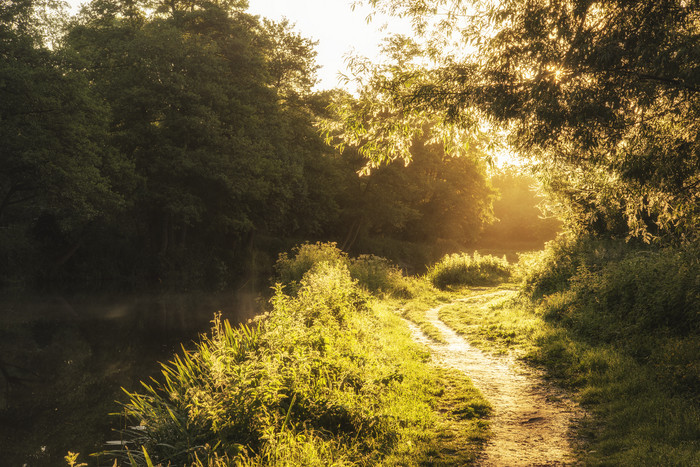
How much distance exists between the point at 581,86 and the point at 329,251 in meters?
19.4

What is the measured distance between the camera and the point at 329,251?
25.4m

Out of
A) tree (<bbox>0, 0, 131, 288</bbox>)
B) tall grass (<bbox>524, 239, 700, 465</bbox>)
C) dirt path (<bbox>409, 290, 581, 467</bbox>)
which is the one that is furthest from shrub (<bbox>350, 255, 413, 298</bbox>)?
tree (<bbox>0, 0, 131, 288</bbox>)

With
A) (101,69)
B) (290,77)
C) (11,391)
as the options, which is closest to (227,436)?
(11,391)

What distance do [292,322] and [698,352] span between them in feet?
22.7

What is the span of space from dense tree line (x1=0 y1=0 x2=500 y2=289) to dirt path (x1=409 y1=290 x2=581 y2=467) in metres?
11.5

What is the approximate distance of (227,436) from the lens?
233 inches

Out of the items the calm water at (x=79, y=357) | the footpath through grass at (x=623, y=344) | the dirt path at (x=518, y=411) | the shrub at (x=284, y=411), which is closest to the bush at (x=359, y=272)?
the calm water at (x=79, y=357)

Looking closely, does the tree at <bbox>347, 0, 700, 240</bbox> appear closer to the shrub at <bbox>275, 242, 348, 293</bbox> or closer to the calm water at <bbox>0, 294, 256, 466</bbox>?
the calm water at <bbox>0, 294, 256, 466</bbox>

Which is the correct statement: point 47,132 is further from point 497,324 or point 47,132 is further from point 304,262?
point 497,324

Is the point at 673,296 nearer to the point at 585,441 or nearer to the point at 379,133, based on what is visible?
the point at 585,441

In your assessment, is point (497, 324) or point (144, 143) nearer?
point (497, 324)

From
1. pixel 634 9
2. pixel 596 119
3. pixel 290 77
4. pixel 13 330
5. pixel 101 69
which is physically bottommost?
pixel 13 330

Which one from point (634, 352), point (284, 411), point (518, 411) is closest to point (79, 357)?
point (284, 411)

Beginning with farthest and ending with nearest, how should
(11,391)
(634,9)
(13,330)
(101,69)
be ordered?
1. (101,69)
2. (13,330)
3. (11,391)
4. (634,9)
